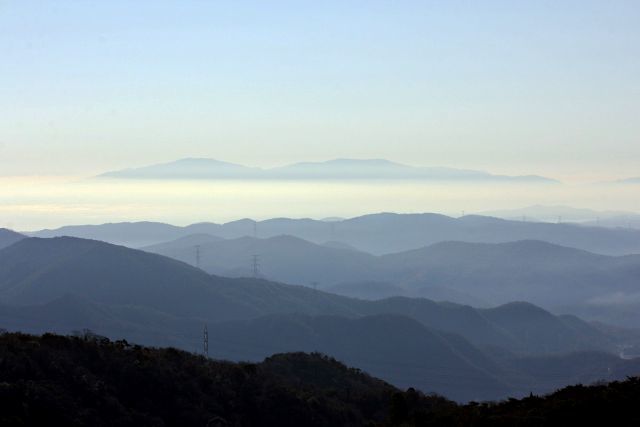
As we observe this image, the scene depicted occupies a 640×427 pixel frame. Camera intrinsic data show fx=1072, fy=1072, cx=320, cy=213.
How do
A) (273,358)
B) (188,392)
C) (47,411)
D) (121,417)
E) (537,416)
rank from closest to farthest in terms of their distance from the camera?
1. (537,416)
2. (47,411)
3. (121,417)
4. (188,392)
5. (273,358)

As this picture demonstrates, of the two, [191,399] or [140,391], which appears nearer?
[140,391]

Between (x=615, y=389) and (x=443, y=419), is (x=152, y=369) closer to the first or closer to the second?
(x=443, y=419)

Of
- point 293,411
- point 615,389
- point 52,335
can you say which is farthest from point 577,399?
point 52,335

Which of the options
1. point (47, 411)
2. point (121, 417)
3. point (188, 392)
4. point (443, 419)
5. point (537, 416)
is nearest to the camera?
point (537, 416)

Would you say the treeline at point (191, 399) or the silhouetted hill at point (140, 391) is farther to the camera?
the silhouetted hill at point (140, 391)

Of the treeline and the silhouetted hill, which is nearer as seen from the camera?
the treeline

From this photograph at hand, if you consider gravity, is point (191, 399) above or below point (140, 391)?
below

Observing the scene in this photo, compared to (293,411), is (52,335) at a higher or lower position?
higher

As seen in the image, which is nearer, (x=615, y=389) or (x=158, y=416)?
(x=615, y=389)
